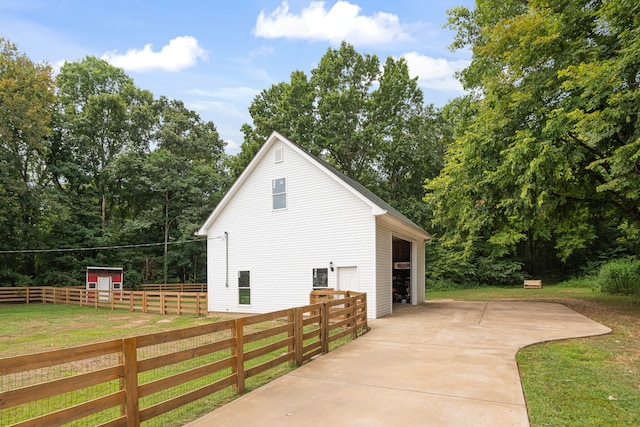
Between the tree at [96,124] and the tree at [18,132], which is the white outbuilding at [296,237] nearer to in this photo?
the tree at [18,132]

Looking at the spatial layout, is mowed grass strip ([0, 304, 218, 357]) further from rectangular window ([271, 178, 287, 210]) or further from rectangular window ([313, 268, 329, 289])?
rectangular window ([271, 178, 287, 210])

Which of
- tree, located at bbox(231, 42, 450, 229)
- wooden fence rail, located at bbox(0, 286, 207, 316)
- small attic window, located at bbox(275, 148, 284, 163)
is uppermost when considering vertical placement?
tree, located at bbox(231, 42, 450, 229)

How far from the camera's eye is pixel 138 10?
12.9m

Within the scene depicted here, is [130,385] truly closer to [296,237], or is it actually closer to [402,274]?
[296,237]

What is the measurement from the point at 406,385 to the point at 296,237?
362 inches

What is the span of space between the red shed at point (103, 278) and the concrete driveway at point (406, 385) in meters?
19.0

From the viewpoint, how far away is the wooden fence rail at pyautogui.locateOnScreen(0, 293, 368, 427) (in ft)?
9.71

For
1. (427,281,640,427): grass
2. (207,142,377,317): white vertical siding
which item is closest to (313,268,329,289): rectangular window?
(207,142,377,317): white vertical siding

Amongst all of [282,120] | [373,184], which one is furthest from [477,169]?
[282,120]

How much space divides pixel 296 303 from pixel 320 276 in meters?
1.38

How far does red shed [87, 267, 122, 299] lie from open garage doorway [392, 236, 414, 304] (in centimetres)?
1613

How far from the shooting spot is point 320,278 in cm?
1341

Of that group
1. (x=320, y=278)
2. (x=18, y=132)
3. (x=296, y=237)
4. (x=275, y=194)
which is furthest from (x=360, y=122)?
(x=18, y=132)

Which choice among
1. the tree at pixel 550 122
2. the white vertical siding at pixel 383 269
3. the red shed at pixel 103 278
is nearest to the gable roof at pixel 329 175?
the white vertical siding at pixel 383 269
